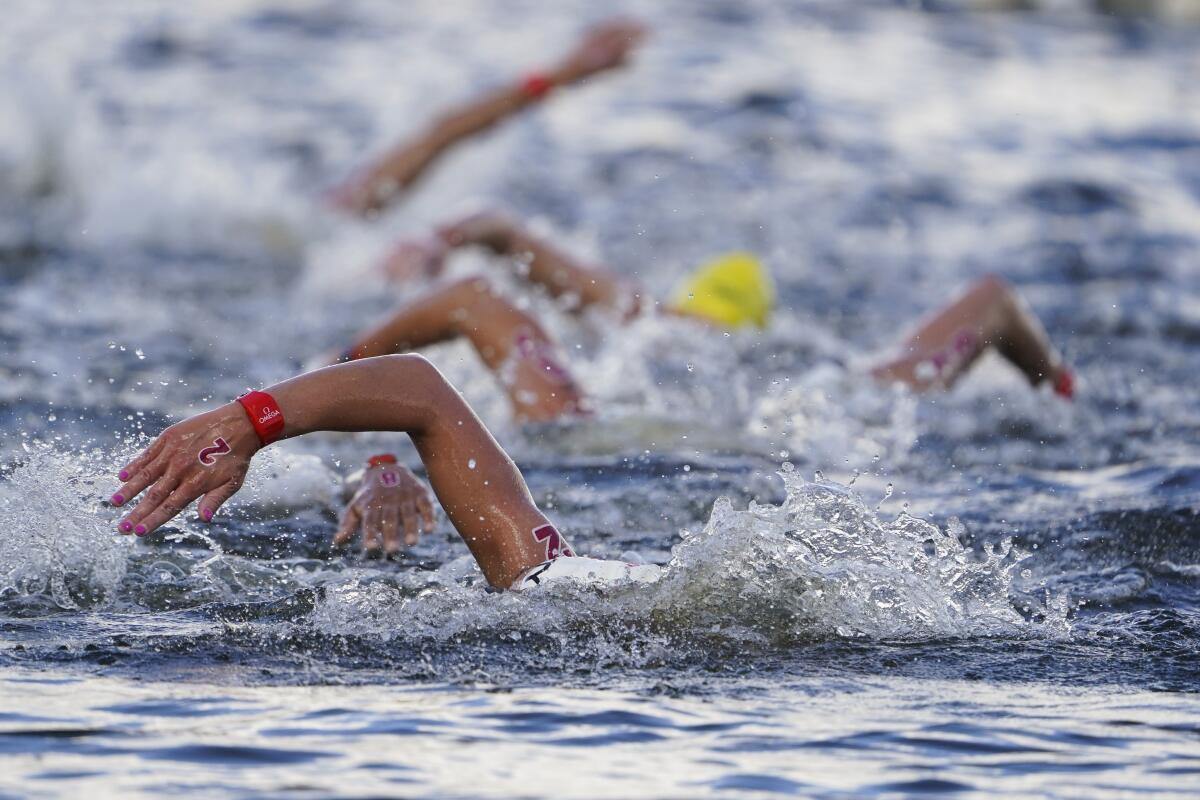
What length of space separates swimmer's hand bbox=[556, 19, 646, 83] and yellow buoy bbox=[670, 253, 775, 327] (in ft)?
4.63

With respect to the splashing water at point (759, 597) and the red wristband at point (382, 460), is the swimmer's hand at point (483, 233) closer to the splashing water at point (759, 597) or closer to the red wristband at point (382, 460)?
the red wristband at point (382, 460)

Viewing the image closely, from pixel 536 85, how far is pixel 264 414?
620 centimetres

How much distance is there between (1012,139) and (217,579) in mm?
12638

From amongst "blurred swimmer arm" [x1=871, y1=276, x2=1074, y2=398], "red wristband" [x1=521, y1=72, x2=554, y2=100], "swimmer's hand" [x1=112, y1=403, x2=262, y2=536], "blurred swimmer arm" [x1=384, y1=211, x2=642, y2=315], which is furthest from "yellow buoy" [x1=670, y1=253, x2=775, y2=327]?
"swimmer's hand" [x1=112, y1=403, x2=262, y2=536]

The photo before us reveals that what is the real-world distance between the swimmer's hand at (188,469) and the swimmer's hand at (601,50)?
6.19 m

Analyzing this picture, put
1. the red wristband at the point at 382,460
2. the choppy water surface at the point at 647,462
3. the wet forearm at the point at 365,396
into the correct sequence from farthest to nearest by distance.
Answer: the red wristband at the point at 382,460 → the wet forearm at the point at 365,396 → the choppy water surface at the point at 647,462

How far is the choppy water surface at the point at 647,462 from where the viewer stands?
411 cm

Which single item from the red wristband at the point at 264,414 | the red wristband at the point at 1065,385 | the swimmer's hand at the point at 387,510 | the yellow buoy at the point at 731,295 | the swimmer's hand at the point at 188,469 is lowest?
the swimmer's hand at the point at 387,510

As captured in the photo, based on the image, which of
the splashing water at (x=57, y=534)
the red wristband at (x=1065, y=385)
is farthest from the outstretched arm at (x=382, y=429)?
the red wristband at (x=1065, y=385)

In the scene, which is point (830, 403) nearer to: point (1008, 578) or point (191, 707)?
point (1008, 578)

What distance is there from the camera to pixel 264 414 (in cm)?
421

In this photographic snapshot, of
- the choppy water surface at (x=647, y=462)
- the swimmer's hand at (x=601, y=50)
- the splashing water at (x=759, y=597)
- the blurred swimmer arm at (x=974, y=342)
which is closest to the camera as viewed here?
the choppy water surface at (x=647, y=462)

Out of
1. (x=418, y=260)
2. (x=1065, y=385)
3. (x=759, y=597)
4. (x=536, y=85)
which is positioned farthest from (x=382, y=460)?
(x=536, y=85)

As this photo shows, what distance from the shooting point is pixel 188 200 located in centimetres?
1241
